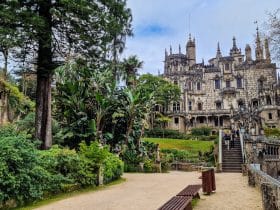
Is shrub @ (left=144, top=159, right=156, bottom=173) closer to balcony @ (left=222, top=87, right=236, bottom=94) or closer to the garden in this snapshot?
the garden

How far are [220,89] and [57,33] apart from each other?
51.7 m

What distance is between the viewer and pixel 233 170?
25.8 meters

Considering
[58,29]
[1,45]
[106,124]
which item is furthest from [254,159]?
[1,45]

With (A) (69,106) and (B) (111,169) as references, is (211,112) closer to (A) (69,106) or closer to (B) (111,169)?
(A) (69,106)

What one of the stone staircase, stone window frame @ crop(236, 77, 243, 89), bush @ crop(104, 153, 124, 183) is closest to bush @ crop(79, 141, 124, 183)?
bush @ crop(104, 153, 124, 183)

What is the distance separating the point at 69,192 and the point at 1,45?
7441mm

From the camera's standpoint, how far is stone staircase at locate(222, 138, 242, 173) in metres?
26.0

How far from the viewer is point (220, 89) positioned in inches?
2596

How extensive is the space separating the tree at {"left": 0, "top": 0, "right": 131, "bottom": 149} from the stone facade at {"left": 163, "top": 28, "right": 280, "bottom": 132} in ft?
154

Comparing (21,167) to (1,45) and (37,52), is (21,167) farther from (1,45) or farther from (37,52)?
(37,52)

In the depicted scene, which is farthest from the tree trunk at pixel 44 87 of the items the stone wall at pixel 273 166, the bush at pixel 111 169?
the stone wall at pixel 273 166

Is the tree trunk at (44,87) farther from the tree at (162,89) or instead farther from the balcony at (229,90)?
the balcony at (229,90)

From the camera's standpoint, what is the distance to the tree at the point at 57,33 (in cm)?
1661

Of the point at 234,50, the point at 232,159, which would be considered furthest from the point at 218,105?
the point at 232,159
